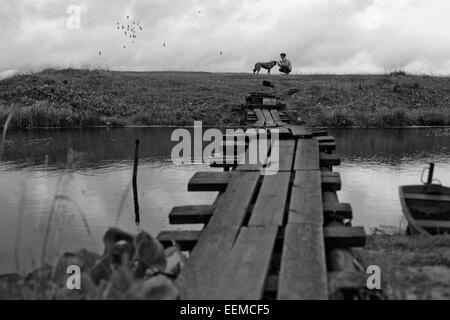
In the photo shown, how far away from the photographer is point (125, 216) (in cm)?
998

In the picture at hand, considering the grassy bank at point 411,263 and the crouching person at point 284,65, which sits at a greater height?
the crouching person at point 284,65

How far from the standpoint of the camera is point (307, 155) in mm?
9578

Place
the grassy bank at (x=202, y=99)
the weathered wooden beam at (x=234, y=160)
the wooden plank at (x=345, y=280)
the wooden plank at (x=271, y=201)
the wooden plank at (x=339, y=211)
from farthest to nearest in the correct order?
the grassy bank at (x=202, y=99) → the weathered wooden beam at (x=234, y=160) → the wooden plank at (x=339, y=211) → the wooden plank at (x=271, y=201) → the wooden plank at (x=345, y=280)

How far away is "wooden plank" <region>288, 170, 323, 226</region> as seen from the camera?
18.1 feet

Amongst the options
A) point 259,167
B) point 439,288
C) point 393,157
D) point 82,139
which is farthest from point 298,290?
point 82,139

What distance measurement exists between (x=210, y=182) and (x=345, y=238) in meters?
2.66

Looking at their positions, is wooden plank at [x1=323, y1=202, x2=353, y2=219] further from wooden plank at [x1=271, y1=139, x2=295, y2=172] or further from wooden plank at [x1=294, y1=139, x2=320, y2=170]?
wooden plank at [x1=294, y1=139, x2=320, y2=170]

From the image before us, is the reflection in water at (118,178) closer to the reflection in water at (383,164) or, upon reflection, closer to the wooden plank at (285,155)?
the reflection in water at (383,164)

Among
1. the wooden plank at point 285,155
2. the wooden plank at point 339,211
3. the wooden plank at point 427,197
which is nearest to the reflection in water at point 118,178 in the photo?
the wooden plank at point 427,197

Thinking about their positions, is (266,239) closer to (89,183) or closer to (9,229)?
(9,229)

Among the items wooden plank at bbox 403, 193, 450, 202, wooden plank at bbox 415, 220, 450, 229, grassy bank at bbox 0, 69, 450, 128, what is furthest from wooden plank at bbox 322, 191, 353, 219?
grassy bank at bbox 0, 69, 450, 128

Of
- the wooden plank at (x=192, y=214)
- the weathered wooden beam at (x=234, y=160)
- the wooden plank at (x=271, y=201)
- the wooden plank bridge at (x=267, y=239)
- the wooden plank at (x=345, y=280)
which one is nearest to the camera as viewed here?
the wooden plank bridge at (x=267, y=239)

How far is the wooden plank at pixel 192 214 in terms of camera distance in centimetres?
605

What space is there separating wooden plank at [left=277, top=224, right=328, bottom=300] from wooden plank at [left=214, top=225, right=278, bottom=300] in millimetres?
129
